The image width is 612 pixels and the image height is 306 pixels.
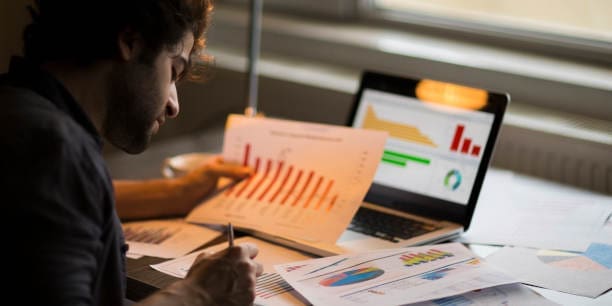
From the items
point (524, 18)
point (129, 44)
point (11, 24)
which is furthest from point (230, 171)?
point (11, 24)

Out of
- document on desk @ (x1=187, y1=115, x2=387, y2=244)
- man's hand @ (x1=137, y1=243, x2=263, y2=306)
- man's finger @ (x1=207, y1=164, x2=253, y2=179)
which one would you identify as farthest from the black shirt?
man's finger @ (x1=207, y1=164, x2=253, y2=179)

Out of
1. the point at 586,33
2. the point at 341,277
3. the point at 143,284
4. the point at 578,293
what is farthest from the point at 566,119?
the point at 143,284

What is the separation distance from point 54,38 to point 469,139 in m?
A: 0.78

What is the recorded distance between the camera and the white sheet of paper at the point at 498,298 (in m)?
1.17

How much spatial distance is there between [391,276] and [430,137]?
418 millimetres

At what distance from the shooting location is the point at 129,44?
43.5 inches

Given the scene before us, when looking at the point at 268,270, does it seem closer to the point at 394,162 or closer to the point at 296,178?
the point at 296,178

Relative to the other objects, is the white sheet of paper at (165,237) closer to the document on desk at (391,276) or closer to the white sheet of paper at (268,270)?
the white sheet of paper at (268,270)

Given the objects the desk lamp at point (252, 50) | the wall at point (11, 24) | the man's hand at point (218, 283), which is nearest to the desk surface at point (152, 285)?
the man's hand at point (218, 283)

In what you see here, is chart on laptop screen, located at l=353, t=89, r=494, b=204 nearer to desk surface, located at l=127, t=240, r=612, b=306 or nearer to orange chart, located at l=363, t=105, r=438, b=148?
orange chart, located at l=363, t=105, r=438, b=148

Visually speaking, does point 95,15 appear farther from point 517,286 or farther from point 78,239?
point 517,286

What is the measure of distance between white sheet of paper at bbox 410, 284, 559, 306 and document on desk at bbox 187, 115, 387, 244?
28cm

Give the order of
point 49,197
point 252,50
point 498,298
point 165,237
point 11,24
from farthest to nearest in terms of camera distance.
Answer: point 11,24
point 252,50
point 165,237
point 498,298
point 49,197

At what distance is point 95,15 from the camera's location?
1088mm
